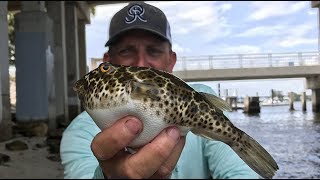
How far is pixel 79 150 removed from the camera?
1751 millimetres

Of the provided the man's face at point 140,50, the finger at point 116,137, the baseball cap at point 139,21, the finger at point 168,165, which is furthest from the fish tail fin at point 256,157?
the man's face at point 140,50

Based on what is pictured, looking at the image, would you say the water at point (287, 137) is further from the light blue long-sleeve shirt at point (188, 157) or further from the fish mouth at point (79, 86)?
the fish mouth at point (79, 86)

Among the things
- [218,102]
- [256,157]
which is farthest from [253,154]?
[218,102]

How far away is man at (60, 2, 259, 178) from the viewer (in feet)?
3.75

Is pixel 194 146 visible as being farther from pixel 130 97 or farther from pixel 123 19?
pixel 130 97

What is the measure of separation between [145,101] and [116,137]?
14 cm

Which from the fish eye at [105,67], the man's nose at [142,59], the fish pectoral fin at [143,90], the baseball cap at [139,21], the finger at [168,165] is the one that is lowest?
the finger at [168,165]

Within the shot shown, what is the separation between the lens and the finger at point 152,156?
3.61ft

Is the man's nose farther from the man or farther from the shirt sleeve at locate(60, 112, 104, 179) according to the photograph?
the shirt sleeve at locate(60, 112, 104, 179)

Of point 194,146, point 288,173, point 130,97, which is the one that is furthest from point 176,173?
point 130,97

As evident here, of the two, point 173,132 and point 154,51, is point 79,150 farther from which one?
point 173,132

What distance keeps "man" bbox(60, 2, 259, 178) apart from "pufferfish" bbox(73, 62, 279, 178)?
0.03m

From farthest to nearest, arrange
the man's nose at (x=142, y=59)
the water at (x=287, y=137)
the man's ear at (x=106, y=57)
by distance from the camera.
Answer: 1. the man's nose at (x=142, y=59)
2. the man's ear at (x=106, y=57)
3. the water at (x=287, y=137)

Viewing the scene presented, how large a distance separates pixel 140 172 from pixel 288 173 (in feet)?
1.98
